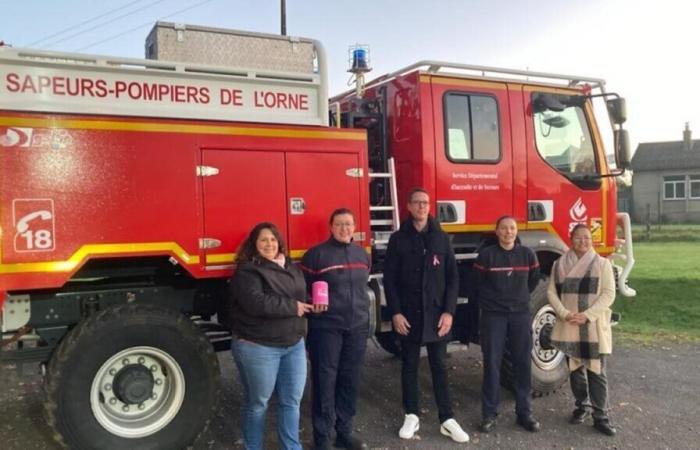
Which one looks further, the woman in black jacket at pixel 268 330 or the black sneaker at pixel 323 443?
the black sneaker at pixel 323 443

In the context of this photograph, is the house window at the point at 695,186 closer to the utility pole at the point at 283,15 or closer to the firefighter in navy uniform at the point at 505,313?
the utility pole at the point at 283,15

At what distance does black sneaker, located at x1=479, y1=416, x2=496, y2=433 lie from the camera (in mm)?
4801

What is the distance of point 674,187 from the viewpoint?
4041 centimetres

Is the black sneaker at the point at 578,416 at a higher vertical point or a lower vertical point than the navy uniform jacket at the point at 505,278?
lower

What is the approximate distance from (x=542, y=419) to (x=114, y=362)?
3.40m

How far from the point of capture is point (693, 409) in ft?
17.5

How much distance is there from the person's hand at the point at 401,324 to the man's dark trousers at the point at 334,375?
316 mm

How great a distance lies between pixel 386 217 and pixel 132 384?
Result: 2.51m

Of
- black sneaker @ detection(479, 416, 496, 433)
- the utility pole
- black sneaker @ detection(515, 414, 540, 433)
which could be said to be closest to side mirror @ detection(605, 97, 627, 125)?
black sneaker @ detection(515, 414, 540, 433)

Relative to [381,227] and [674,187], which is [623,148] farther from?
[674,187]

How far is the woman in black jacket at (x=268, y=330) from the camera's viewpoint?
379 centimetres

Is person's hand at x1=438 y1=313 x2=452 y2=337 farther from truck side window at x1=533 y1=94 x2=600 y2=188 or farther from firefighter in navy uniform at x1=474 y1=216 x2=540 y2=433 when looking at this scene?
truck side window at x1=533 y1=94 x2=600 y2=188

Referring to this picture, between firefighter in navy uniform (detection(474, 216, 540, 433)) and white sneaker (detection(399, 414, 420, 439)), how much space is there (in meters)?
0.54

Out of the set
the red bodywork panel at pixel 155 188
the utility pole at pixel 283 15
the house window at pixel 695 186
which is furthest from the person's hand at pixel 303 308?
the house window at pixel 695 186
